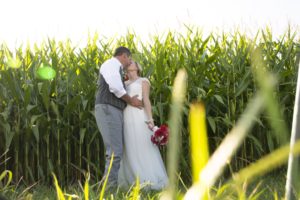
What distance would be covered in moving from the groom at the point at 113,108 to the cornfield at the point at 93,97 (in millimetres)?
673

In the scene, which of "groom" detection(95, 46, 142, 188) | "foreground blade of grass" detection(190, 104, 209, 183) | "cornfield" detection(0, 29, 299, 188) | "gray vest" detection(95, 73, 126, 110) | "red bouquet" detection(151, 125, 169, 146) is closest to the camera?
"foreground blade of grass" detection(190, 104, 209, 183)

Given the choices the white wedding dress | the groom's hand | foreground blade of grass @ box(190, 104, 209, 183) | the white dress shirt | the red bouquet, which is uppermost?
foreground blade of grass @ box(190, 104, 209, 183)

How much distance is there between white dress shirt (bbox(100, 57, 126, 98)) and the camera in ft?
16.6

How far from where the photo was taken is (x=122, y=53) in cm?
516

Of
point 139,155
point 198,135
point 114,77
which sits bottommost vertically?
point 139,155

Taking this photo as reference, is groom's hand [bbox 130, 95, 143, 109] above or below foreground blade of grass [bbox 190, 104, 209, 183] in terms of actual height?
below

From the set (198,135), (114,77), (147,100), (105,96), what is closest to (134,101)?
(147,100)

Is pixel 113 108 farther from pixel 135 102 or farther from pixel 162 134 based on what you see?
pixel 162 134

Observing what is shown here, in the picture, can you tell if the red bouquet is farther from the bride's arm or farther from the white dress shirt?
the white dress shirt

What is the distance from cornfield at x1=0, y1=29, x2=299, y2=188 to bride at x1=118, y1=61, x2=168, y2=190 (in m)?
0.40

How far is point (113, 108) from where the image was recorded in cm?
527

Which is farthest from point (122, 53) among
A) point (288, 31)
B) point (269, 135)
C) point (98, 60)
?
point (288, 31)

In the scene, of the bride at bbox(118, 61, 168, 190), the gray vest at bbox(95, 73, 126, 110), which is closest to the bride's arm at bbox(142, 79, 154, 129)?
the bride at bbox(118, 61, 168, 190)

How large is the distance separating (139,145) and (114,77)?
32.3 inches
